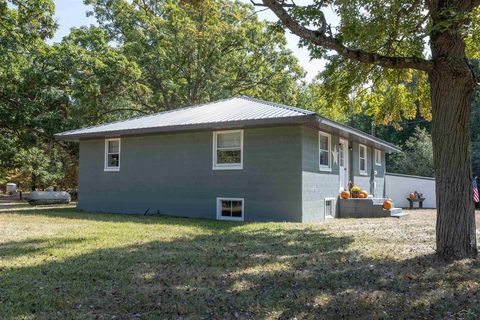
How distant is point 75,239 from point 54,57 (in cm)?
1346

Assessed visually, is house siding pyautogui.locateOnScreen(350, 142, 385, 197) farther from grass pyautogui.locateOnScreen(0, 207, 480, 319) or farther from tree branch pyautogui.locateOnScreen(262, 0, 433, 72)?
tree branch pyautogui.locateOnScreen(262, 0, 433, 72)

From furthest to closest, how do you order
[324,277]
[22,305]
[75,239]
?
[75,239], [324,277], [22,305]


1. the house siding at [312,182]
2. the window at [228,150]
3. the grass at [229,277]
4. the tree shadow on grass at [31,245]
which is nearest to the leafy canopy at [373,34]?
the house siding at [312,182]

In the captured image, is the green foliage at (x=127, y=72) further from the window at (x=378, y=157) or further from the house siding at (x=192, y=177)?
the window at (x=378, y=157)

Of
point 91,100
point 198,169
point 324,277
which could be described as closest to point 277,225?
point 198,169

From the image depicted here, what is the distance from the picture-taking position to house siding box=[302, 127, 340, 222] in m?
11.8

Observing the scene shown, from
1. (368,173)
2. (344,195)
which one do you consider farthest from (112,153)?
(368,173)

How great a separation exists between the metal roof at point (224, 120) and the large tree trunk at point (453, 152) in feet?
14.8

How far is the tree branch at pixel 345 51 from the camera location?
250 inches

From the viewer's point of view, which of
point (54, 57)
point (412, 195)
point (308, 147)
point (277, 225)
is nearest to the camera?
point (277, 225)

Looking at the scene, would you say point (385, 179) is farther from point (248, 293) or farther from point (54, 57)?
point (248, 293)

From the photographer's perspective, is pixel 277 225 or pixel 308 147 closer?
pixel 277 225

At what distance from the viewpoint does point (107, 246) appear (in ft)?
24.1

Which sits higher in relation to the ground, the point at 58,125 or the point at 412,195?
the point at 58,125
